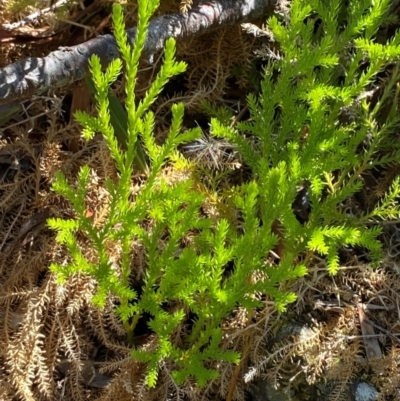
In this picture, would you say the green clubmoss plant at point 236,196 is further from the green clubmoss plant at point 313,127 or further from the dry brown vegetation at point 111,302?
the dry brown vegetation at point 111,302

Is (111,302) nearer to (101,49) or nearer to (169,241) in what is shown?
(169,241)

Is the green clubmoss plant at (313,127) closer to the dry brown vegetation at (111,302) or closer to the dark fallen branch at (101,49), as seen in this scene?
the dry brown vegetation at (111,302)

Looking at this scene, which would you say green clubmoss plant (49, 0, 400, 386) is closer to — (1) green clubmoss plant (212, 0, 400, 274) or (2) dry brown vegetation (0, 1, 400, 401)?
(1) green clubmoss plant (212, 0, 400, 274)

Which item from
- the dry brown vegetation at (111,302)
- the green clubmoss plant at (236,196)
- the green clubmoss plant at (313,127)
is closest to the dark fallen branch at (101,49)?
the dry brown vegetation at (111,302)

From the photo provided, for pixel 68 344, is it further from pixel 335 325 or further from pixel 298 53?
pixel 298 53

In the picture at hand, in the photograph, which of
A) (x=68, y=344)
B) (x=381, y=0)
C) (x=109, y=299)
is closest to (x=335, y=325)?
(x=109, y=299)

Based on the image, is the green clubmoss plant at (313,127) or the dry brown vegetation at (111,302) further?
the dry brown vegetation at (111,302)

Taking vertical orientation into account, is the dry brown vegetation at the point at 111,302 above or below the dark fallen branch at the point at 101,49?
below
